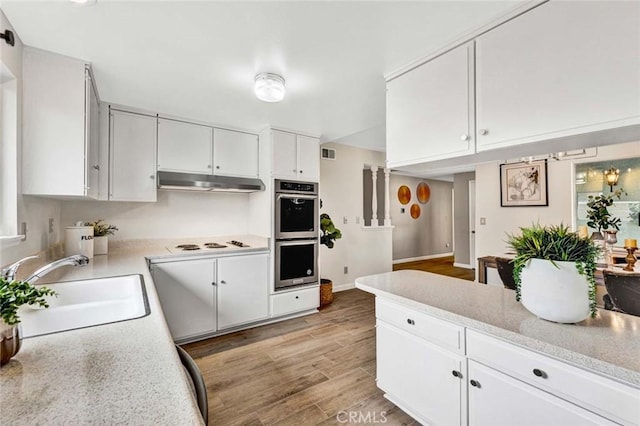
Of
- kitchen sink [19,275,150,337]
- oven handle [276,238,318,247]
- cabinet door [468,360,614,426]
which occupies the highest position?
oven handle [276,238,318,247]

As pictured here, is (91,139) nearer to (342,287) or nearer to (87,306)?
(87,306)

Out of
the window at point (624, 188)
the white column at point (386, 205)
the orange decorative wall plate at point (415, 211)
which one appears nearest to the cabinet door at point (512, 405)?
the window at point (624, 188)

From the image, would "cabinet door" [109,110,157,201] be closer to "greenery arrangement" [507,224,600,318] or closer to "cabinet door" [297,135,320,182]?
"cabinet door" [297,135,320,182]

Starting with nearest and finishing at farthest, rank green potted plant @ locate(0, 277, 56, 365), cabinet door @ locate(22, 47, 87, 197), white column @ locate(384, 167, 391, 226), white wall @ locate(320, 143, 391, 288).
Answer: green potted plant @ locate(0, 277, 56, 365) → cabinet door @ locate(22, 47, 87, 197) → white wall @ locate(320, 143, 391, 288) → white column @ locate(384, 167, 391, 226)

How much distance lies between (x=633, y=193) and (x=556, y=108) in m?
3.58

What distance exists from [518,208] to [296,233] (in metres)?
3.82

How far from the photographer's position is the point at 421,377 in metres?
1.54

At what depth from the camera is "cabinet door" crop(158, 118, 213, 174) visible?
292 centimetres

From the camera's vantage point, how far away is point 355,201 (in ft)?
15.7

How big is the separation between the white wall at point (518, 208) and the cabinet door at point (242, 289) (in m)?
3.39

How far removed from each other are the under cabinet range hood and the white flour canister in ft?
2.46

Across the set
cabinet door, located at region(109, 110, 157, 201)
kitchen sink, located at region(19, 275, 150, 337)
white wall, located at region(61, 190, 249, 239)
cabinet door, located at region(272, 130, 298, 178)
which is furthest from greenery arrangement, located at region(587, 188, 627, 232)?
cabinet door, located at region(109, 110, 157, 201)

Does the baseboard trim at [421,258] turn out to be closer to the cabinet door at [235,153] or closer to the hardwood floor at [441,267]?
the hardwood floor at [441,267]

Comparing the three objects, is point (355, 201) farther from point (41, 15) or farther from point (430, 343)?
point (41, 15)
